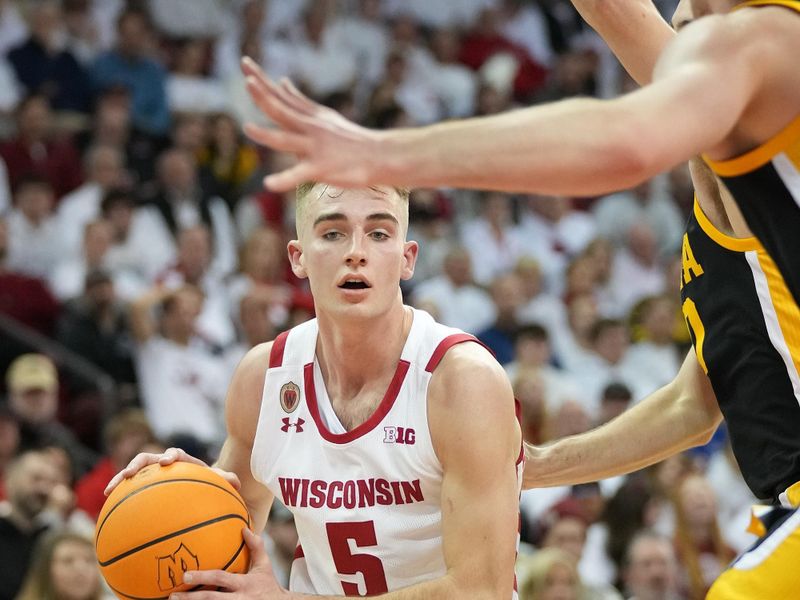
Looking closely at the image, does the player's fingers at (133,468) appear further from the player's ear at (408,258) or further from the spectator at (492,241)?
the spectator at (492,241)

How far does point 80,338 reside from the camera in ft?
32.3

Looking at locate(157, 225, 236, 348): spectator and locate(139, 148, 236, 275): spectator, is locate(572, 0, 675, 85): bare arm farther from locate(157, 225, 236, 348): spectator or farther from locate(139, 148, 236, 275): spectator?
locate(139, 148, 236, 275): spectator

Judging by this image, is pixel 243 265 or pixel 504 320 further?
pixel 504 320

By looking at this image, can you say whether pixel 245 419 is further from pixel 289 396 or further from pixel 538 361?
pixel 538 361

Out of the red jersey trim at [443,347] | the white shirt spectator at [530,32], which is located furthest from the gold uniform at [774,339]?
the white shirt spectator at [530,32]

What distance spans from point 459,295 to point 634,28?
7705 millimetres

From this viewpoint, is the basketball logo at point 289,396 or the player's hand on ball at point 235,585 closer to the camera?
the player's hand on ball at point 235,585

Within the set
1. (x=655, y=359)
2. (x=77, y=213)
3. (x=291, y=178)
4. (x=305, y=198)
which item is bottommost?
(x=655, y=359)

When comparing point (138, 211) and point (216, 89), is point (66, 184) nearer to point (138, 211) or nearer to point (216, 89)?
point (138, 211)

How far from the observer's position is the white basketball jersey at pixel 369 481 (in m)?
4.20

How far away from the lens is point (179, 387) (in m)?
9.88

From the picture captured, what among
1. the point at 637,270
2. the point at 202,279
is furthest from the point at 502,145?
the point at 637,270

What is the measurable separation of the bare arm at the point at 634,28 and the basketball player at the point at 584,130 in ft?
4.35

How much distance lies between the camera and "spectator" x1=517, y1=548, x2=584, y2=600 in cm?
754
